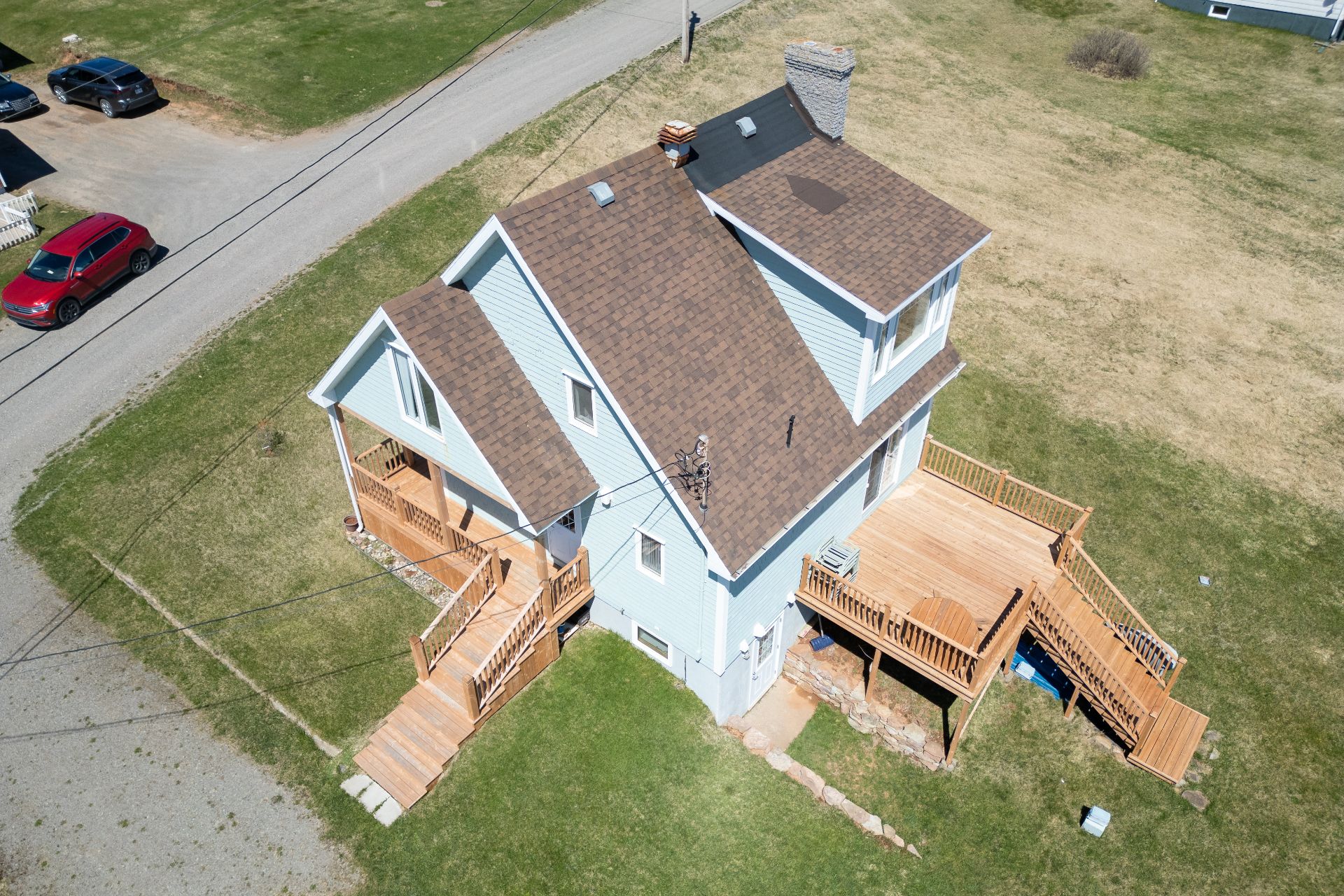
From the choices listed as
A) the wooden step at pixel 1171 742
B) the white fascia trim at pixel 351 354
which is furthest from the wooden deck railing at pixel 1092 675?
the white fascia trim at pixel 351 354

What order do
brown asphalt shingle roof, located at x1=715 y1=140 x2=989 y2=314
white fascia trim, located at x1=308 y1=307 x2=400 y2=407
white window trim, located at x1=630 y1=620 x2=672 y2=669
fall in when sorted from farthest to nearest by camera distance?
1. white window trim, located at x1=630 y1=620 x2=672 y2=669
2. brown asphalt shingle roof, located at x1=715 y1=140 x2=989 y2=314
3. white fascia trim, located at x1=308 y1=307 x2=400 y2=407

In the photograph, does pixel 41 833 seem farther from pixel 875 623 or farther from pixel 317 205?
pixel 317 205

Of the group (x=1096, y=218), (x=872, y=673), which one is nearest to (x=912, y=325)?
(x=872, y=673)

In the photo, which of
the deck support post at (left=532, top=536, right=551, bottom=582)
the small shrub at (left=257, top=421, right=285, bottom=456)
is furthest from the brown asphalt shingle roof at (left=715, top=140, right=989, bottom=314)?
the small shrub at (left=257, top=421, right=285, bottom=456)

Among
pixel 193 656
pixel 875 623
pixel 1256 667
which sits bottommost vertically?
pixel 1256 667

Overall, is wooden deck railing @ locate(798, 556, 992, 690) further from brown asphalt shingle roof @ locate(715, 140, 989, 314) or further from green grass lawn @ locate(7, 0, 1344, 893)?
brown asphalt shingle roof @ locate(715, 140, 989, 314)

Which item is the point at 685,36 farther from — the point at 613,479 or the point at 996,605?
the point at 996,605

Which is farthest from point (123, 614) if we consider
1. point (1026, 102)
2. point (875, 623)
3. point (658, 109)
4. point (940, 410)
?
point (1026, 102)
